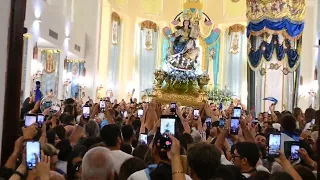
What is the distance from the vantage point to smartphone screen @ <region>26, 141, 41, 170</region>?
Result: 3035mm

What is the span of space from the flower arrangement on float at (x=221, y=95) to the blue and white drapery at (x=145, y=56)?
11.7 ft

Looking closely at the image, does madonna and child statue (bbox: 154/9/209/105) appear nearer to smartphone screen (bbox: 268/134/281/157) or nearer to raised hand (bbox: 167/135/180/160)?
smartphone screen (bbox: 268/134/281/157)

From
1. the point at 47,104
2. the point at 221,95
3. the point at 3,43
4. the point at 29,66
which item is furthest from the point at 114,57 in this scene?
the point at 3,43

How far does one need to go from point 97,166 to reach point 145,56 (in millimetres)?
22279

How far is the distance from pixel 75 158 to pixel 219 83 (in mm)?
21675

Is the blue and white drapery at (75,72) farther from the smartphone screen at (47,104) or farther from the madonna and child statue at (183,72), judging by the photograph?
the smartphone screen at (47,104)

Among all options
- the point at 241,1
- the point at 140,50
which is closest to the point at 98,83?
the point at 140,50

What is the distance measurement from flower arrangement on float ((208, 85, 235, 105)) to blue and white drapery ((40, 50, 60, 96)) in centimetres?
794

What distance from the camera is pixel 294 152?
3.88 meters

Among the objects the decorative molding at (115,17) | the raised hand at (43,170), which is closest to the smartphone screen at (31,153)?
the raised hand at (43,170)

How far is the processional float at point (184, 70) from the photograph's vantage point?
17.7 meters

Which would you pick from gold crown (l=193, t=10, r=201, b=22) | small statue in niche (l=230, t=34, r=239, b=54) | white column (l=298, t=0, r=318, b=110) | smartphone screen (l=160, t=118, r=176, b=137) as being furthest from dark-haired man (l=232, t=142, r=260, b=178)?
small statue in niche (l=230, t=34, r=239, b=54)

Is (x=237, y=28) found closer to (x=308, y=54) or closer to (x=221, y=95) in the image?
(x=221, y=95)

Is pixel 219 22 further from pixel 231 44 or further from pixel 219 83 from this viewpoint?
pixel 219 83
